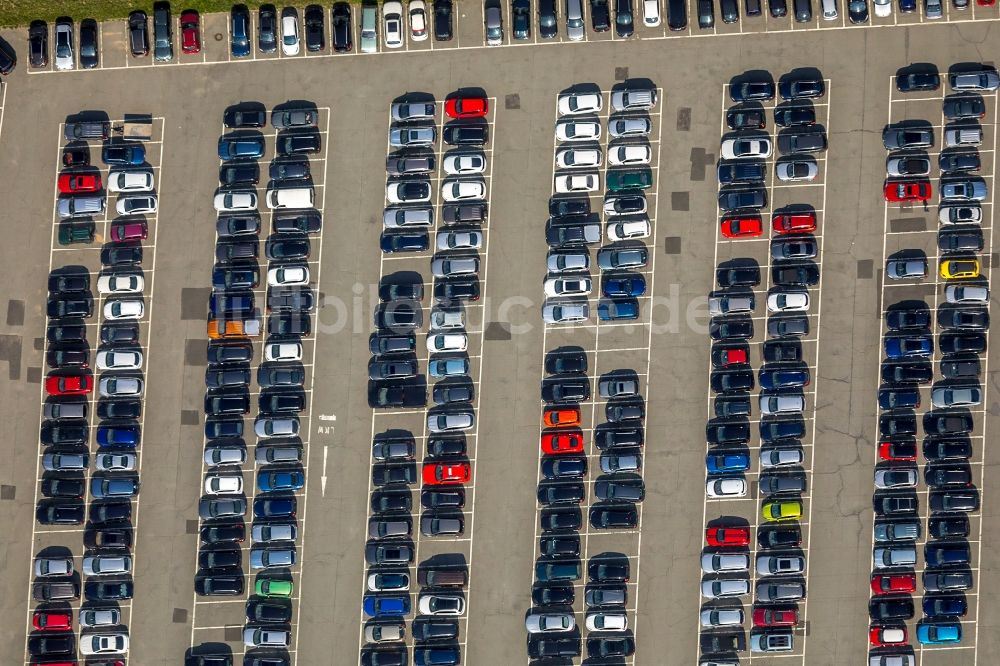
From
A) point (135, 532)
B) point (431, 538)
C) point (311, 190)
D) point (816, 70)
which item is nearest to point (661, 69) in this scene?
point (816, 70)

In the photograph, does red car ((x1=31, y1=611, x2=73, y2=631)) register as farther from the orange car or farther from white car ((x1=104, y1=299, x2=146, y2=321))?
the orange car

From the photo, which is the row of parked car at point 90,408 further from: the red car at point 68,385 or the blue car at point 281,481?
the blue car at point 281,481

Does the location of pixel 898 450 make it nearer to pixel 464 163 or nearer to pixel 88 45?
pixel 464 163

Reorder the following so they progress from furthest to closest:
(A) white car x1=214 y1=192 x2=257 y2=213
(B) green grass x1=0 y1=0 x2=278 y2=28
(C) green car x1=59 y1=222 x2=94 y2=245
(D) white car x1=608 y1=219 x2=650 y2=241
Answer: (B) green grass x1=0 y1=0 x2=278 y2=28 < (C) green car x1=59 y1=222 x2=94 y2=245 < (A) white car x1=214 y1=192 x2=257 y2=213 < (D) white car x1=608 y1=219 x2=650 y2=241

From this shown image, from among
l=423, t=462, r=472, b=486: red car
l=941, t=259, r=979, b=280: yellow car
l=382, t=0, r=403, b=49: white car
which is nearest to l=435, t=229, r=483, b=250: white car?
l=382, t=0, r=403, b=49: white car

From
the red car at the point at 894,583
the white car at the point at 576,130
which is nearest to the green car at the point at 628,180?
the white car at the point at 576,130

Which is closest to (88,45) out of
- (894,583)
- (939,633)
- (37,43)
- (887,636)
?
(37,43)
